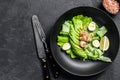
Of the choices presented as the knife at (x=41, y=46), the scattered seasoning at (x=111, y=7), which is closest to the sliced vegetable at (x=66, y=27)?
the knife at (x=41, y=46)

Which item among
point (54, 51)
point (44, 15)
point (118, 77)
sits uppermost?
point (44, 15)

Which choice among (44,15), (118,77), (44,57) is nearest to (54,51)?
(44,57)

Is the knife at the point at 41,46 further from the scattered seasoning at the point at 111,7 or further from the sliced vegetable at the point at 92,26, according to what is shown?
the scattered seasoning at the point at 111,7

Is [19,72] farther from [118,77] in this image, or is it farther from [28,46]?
[118,77]

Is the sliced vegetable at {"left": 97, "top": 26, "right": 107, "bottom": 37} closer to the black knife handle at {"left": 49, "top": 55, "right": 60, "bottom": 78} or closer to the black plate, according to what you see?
the black plate

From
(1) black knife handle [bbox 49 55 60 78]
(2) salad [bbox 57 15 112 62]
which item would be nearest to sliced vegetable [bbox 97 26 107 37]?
(2) salad [bbox 57 15 112 62]
